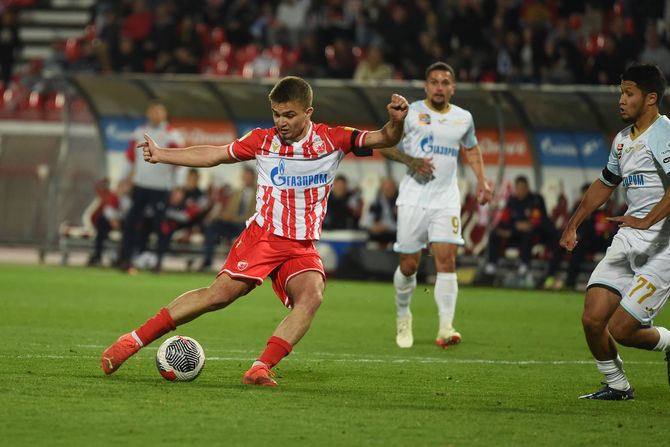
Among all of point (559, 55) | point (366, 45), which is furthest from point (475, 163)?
point (366, 45)

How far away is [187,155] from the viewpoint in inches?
316

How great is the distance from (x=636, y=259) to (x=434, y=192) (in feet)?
13.0

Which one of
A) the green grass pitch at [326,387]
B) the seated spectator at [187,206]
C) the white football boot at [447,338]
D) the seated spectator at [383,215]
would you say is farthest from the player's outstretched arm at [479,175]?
the seated spectator at [187,206]

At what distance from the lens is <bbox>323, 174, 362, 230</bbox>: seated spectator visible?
68.4 feet

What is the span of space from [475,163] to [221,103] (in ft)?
38.5

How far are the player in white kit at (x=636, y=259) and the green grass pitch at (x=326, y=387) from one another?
379 millimetres

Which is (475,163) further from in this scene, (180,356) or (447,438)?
(447,438)

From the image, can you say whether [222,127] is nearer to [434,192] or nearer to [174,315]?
[434,192]

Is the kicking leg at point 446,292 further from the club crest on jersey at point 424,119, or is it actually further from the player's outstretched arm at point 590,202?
the player's outstretched arm at point 590,202

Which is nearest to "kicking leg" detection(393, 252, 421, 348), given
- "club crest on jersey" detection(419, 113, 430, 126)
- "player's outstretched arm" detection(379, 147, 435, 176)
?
"player's outstretched arm" detection(379, 147, 435, 176)

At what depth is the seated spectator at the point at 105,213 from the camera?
2208 cm

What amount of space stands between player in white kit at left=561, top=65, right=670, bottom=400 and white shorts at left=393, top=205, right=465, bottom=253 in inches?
139

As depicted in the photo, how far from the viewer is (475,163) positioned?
1163cm

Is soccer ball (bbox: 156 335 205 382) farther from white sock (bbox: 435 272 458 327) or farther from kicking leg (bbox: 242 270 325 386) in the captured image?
white sock (bbox: 435 272 458 327)
